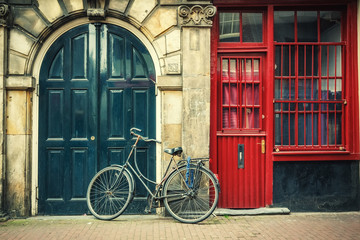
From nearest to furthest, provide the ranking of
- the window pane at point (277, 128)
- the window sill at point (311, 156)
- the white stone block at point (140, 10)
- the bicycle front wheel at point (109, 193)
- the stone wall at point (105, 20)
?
1. the bicycle front wheel at point (109, 193)
2. the stone wall at point (105, 20)
3. the white stone block at point (140, 10)
4. the window sill at point (311, 156)
5. the window pane at point (277, 128)

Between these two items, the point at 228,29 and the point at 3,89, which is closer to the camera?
the point at 3,89

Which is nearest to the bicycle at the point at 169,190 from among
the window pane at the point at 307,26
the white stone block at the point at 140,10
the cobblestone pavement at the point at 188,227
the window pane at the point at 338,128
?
the cobblestone pavement at the point at 188,227

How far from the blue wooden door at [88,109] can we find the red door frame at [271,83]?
3.83ft

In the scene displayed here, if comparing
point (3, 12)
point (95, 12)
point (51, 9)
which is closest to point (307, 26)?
point (95, 12)

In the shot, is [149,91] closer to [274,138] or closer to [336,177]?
[274,138]

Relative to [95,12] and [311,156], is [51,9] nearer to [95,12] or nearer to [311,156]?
[95,12]

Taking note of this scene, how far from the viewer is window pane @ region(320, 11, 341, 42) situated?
7137 millimetres

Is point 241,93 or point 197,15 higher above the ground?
point 197,15

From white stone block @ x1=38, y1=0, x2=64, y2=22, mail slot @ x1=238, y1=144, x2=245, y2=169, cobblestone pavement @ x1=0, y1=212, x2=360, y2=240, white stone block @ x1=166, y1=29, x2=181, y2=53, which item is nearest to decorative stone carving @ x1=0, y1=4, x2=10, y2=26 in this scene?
white stone block @ x1=38, y1=0, x2=64, y2=22

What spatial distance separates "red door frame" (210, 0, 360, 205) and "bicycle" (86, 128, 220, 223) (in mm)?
600

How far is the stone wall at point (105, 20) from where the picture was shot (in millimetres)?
6598

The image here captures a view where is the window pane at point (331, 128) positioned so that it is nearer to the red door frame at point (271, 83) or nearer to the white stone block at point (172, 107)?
the red door frame at point (271, 83)

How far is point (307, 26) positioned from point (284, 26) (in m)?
0.45

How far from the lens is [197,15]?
265 inches
